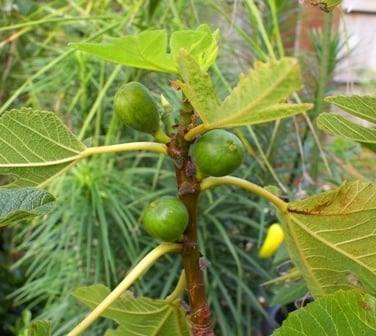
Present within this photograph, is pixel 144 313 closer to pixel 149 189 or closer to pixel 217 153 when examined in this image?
pixel 217 153

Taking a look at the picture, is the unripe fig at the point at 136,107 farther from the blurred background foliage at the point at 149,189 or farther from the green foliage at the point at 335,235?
the blurred background foliage at the point at 149,189

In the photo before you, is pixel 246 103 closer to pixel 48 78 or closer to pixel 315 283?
pixel 315 283

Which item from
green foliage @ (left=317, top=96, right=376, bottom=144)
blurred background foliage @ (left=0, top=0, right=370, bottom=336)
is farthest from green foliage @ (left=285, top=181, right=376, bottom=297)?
blurred background foliage @ (left=0, top=0, right=370, bottom=336)

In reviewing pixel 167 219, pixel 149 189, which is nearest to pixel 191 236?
pixel 167 219

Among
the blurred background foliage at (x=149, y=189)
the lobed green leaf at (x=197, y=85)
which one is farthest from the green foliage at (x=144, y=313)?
the blurred background foliage at (x=149, y=189)

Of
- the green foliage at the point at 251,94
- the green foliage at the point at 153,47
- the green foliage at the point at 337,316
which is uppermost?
the green foliage at the point at 153,47

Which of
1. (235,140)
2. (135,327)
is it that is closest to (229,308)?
(135,327)
